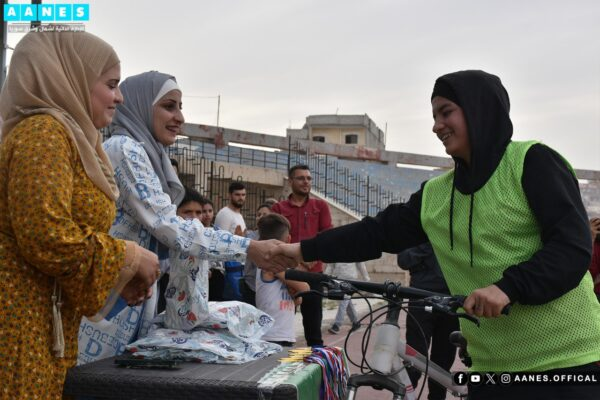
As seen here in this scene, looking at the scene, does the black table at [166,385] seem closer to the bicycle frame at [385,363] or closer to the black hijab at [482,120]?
the bicycle frame at [385,363]

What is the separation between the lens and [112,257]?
260 cm

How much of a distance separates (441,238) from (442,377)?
4.43 ft

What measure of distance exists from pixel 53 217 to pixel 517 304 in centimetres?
154

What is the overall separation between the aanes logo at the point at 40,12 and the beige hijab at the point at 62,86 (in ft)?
19.6

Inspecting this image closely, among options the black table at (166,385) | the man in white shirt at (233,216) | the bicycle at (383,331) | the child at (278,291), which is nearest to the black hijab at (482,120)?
the bicycle at (383,331)

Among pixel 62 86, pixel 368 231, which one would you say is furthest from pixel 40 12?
pixel 368 231

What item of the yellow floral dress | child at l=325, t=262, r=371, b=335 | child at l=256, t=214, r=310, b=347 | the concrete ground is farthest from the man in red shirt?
the yellow floral dress

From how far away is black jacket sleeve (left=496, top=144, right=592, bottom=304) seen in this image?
2.37 metres

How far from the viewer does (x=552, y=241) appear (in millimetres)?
2398

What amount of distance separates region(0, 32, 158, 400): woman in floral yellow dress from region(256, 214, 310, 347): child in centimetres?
327

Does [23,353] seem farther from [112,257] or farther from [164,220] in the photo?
[164,220]

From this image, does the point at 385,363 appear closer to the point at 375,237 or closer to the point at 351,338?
the point at 375,237

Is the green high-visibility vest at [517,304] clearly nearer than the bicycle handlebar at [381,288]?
Yes

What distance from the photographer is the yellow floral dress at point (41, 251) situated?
2412mm
